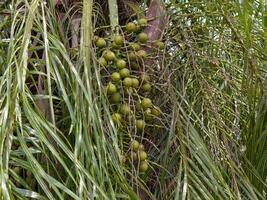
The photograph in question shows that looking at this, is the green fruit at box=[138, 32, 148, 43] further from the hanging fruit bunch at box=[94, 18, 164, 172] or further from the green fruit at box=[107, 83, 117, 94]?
the green fruit at box=[107, 83, 117, 94]

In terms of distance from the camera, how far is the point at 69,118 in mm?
936

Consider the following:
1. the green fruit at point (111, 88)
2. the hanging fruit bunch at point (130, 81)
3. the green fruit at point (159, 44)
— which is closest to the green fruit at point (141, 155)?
the hanging fruit bunch at point (130, 81)

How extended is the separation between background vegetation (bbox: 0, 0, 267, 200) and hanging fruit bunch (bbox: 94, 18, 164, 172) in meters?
0.02

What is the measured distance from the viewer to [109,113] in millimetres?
888

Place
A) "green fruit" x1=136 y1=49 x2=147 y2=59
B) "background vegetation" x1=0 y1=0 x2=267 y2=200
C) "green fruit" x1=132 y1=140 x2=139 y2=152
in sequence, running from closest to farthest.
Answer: "background vegetation" x1=0 y1=0 x2=267 y2=200, "green fruit" x1=132 y1=140 x2=139 y2=152, "green fruit" x1=136 y1=49 x2=147 y2=59

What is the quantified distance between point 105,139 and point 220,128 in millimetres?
258

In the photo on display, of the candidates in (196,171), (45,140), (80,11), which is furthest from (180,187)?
(80,11)

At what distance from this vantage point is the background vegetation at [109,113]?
0.82 m

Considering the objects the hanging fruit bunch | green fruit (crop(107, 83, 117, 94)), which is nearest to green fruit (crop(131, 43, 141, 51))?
the hanging fruit bunch

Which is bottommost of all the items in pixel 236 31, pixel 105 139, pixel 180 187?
pixel 180 187

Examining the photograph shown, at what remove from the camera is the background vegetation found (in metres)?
0.82

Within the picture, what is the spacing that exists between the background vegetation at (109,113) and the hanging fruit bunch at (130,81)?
25 millimetres

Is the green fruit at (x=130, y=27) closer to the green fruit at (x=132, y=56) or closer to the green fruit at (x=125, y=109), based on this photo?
the green fruit at (x=132, y=56)

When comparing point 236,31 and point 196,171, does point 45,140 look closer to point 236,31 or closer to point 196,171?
point 196,171
